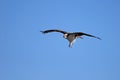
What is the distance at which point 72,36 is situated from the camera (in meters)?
26.2

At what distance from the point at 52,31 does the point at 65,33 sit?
2.58m

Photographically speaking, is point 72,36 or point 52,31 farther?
point 52,31

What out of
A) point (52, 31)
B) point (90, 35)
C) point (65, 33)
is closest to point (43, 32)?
point (52, 31)

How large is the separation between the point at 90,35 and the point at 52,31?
4.79m

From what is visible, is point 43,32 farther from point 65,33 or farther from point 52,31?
point 65,33

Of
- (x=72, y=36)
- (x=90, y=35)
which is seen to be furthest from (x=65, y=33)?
(x=90, y=35)

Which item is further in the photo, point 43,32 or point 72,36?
point 43,32

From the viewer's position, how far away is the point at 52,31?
94.2ft

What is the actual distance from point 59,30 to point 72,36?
2.27 metres

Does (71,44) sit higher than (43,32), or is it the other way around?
(43,32)

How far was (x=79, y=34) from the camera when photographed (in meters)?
27.2

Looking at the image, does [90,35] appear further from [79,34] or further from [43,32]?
[43,32]

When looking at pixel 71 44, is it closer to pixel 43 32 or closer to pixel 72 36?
pixel 72 36

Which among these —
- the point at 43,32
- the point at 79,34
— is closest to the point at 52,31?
the point at 43,32
